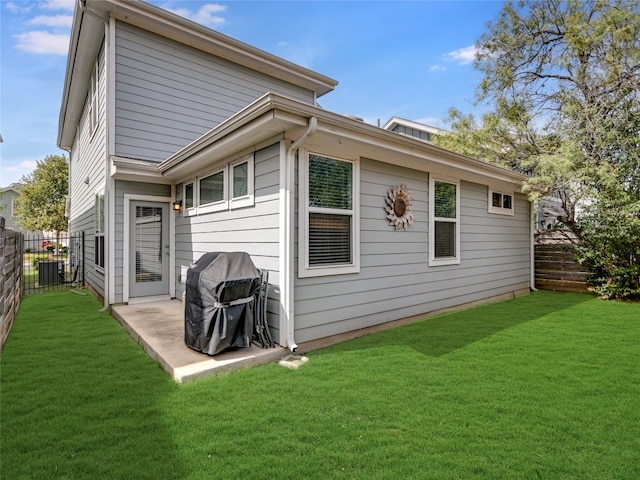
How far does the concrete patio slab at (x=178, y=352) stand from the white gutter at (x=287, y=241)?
0.34 m

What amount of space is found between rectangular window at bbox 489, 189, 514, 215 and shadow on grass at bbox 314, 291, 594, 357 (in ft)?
6.00

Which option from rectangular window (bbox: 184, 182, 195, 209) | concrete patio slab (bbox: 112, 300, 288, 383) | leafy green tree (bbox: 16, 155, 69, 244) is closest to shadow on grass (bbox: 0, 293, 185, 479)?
concrete patio slab (bbox: 112, 300, 288, 383)

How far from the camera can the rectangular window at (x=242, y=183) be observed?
14.2ft

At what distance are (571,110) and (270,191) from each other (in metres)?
7.64

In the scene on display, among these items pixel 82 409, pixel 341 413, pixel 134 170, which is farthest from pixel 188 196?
pixel 341 413

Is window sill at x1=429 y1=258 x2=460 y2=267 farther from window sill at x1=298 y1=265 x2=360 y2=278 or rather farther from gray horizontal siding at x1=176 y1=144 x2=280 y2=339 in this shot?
gray horizontal siding at x1=176 y1=144 x2=280 y2=339

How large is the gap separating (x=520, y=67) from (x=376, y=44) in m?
4.56

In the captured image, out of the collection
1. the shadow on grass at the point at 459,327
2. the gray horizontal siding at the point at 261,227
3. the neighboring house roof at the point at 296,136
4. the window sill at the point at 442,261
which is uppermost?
the neighboring house roof at the point at 296,136

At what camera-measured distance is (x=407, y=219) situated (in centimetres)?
518

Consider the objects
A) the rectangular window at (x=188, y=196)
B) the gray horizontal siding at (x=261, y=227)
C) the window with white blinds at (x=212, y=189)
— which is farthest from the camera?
the rectangular window at (x=188, y=196)

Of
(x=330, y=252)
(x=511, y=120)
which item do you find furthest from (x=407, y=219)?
(x=511, y=120)

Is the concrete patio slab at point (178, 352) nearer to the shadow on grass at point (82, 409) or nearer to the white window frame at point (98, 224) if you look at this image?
the shadow on grass at point (82, 409)

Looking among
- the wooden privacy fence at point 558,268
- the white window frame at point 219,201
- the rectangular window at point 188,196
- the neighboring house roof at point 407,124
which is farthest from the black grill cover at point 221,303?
the neighboring house roof at point 407,124

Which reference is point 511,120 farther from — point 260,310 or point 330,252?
point 260,310
